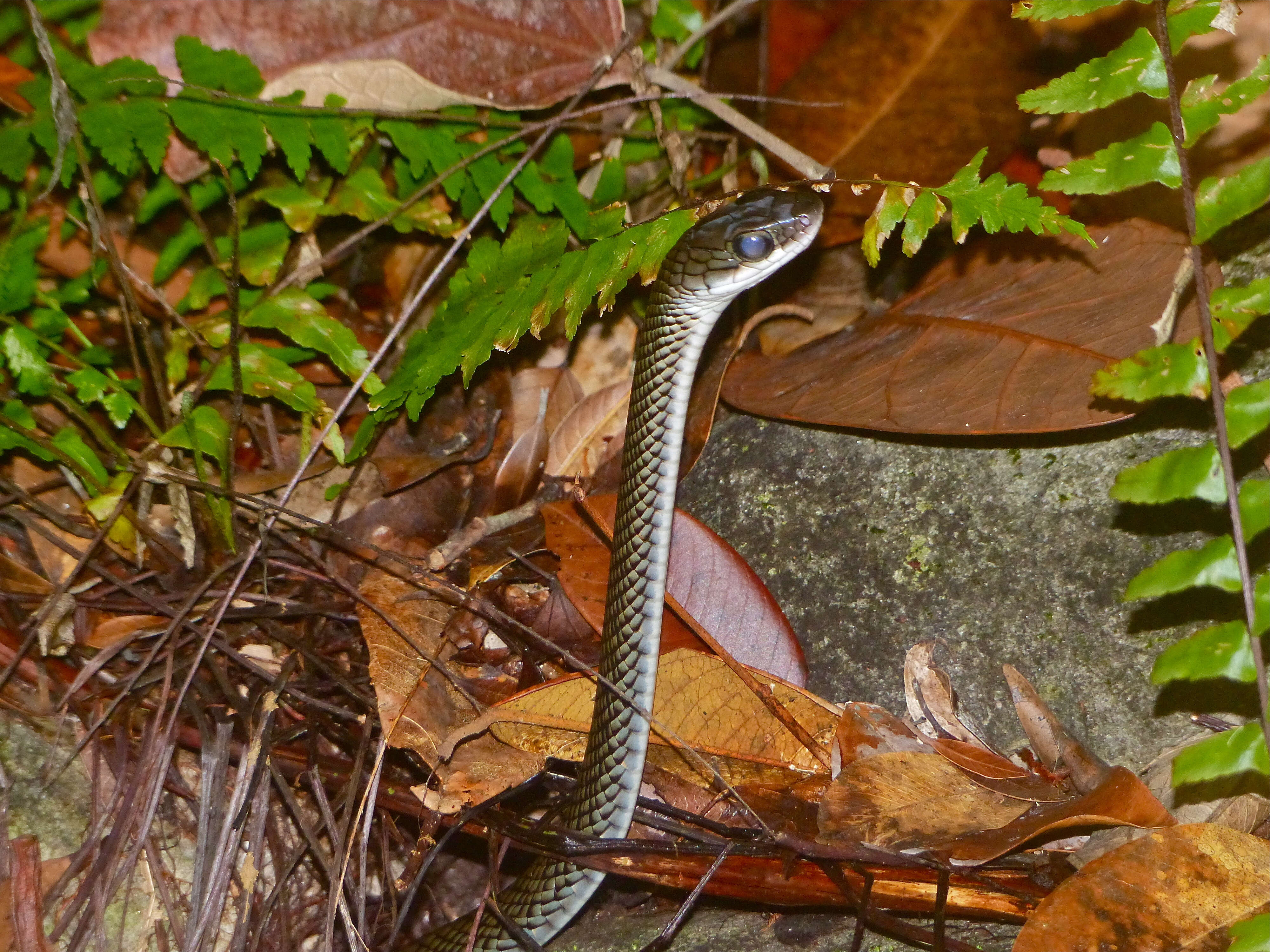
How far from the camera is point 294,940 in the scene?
3561 mm

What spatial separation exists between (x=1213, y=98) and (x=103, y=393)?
3840mm

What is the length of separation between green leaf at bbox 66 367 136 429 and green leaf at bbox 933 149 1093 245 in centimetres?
296

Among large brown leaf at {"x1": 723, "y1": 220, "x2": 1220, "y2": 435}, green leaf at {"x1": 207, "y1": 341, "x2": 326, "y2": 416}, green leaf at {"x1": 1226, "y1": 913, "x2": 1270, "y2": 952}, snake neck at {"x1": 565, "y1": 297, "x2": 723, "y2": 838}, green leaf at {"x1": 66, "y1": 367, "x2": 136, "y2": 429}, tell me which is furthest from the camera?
green leaf at {"x1": 207, "y1": 341, "x2": 326, "y2": 416}

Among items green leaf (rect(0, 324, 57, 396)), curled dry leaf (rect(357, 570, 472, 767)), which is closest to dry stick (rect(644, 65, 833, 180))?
curled dry leaf (rect(357, 570, 472, 767))

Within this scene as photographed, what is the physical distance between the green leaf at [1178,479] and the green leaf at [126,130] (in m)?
3.43

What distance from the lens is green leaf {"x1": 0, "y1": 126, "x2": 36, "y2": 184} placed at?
3689mm

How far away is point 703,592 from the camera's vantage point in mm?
3699

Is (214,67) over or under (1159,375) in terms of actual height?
over

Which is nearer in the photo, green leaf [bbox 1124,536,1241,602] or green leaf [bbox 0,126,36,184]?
green leaf [bbox 1124,536,1241,602]

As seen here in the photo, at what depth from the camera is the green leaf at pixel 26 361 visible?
3.61 metres

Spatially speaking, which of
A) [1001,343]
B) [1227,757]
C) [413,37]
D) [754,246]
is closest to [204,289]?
[413,37]

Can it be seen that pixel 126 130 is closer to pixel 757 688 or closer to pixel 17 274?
pixel 17 274

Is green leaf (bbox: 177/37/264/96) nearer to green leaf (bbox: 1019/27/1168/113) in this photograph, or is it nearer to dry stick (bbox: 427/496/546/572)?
dry stick (bbox: 427/496/546/572)

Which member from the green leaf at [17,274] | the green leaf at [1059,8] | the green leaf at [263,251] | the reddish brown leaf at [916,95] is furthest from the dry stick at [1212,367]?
the green leaf at [17,274]
